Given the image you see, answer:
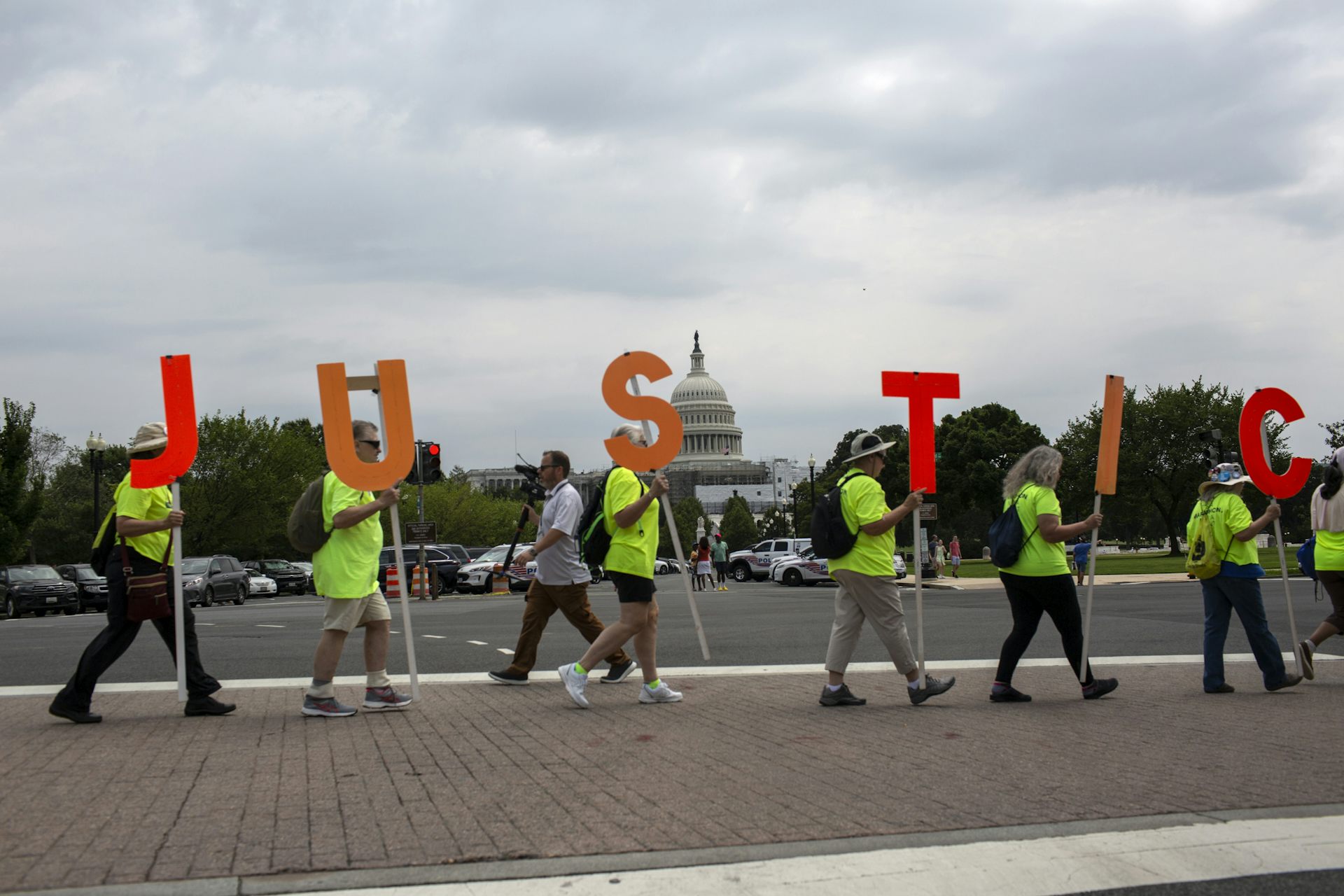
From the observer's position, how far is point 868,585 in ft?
25.3

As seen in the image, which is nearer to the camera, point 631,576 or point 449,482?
point 631,576

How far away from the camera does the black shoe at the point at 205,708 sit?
7.62 metres

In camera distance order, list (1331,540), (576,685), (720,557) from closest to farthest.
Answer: (576,685) → (1331,540) → (720,557)

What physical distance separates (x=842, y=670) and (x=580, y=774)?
8.49 feet

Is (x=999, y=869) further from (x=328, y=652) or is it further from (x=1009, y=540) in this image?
(x=328, y=652)

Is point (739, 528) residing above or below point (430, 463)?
below

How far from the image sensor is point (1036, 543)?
26.3 feet

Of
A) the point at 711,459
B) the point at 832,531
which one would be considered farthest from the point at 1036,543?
the point at 711,459

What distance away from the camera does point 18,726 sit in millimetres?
7355

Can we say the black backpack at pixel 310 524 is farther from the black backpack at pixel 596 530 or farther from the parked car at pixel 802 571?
the parked car at pixel 802 571

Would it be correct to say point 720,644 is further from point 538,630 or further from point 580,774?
point 580,774

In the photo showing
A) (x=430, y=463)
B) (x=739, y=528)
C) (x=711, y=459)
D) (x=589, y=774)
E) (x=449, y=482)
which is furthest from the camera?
(x=711, y=459)

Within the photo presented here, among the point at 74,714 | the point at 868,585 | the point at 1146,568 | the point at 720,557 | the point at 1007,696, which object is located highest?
the point at 868,585

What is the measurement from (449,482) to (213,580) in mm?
49836
